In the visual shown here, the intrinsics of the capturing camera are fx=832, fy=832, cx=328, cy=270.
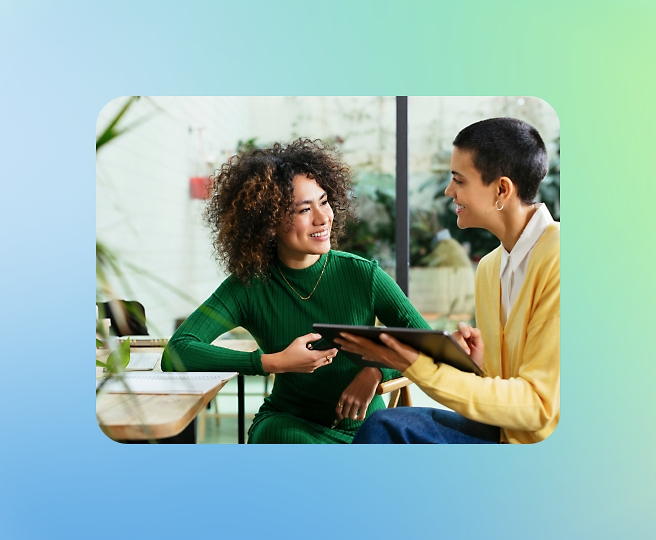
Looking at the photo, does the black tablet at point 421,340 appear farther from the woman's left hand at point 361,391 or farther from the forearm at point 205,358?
the forearm at point 205,358

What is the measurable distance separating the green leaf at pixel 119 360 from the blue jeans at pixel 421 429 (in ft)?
2.47

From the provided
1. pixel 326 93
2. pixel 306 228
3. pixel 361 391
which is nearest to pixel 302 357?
pixel 361 391

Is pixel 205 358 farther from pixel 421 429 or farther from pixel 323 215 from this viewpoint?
pixel 421 429

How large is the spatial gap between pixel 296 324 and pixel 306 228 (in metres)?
0.30

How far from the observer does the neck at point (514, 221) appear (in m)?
2.54

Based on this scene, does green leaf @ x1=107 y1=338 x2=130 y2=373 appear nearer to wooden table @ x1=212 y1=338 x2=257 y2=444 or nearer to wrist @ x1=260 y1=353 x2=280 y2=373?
wooden table @ x1=212 y1=338 x2=257 y2=444

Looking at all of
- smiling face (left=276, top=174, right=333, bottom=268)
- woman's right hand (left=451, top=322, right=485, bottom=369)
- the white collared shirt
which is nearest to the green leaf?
smiling face (left=276, top=174, right=333, bottom=268)

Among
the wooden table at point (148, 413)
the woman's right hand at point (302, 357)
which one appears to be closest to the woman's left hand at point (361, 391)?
the woman's right hand at point (302, 357)

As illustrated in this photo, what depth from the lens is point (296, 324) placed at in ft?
8.41

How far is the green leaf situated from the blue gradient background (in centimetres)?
12
